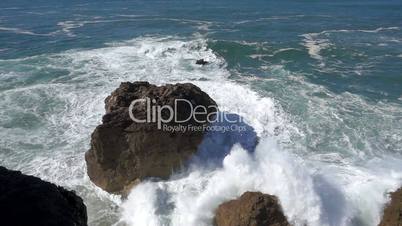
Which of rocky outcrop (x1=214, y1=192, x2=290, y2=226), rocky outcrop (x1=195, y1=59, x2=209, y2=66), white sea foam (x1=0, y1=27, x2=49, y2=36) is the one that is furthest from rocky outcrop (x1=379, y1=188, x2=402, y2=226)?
white sea foam (x1=0, y1=27, x2=49, y2=36)

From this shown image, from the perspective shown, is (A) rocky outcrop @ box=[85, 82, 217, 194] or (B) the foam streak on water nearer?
(B) the foam streak on water

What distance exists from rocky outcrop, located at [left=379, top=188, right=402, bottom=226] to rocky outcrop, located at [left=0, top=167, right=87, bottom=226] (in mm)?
8839

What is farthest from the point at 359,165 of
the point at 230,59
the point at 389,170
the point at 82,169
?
the point at 230,59

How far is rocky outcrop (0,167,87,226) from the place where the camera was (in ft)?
23.7

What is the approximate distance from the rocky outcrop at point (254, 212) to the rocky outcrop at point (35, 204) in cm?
581

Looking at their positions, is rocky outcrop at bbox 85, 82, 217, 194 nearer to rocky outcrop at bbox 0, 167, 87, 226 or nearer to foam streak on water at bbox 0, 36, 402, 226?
foam streak on water at bbox 0, 36, 402, 226

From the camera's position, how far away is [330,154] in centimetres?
1842

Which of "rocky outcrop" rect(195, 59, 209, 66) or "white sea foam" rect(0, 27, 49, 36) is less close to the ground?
"rocky outcrop" rect(195, 59, 209, 66)

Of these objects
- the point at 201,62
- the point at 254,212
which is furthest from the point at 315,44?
the point at 254,212

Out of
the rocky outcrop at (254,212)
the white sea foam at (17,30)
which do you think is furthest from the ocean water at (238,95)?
the rocky outcrop at (254,212)

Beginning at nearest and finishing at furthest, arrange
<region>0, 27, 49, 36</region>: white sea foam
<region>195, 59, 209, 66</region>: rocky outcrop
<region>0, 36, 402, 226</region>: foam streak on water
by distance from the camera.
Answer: <region>0, 36, 402, 226</region>: foam streak on water
<region>195, 59, 209, 66</region>: rocky outcrop
<region>0, 27, 49, 36</region>: white sea foam

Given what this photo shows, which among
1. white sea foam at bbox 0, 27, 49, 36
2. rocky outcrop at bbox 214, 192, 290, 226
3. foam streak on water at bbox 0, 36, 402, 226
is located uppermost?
rocky outcrop at bbox 214, 192, 290, 226

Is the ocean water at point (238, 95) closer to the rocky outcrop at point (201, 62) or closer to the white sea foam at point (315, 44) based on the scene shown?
the white sea foam at point (315, 44)

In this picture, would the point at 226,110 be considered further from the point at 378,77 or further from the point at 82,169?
the point at 378,77
